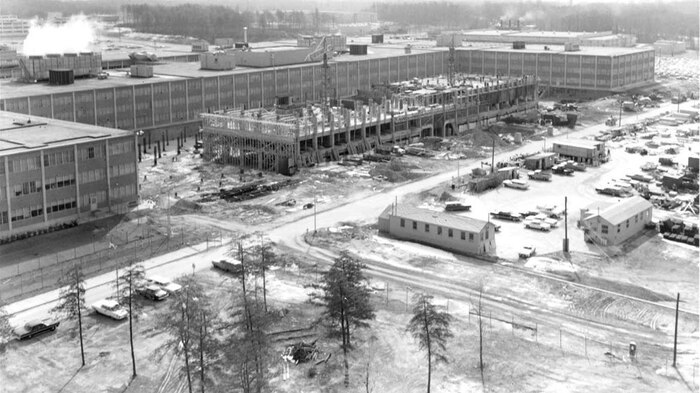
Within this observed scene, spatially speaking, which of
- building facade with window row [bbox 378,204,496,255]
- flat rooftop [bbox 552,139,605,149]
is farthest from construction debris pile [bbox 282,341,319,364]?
flat rooftop [bbox 552,139,605,149]

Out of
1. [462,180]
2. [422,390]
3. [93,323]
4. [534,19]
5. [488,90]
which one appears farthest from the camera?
[534,19]

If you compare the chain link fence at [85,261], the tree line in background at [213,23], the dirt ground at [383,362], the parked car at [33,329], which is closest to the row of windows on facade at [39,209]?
the chain link fence at [85,261]

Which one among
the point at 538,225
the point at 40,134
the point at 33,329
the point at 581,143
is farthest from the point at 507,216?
the point at 40,134

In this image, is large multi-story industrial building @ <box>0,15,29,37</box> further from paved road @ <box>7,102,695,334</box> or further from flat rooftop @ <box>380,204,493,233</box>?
flat rooftop @ <box>380,204,493,233</box>

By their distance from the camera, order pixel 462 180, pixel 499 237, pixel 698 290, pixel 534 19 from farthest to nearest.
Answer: pixel 534 19 < pixel 462 180 < pixel 499 237 < pixel 698 290

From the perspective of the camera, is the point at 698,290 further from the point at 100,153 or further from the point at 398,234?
the point at 100,153

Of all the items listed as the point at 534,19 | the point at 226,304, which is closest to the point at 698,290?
the point at 226,304
